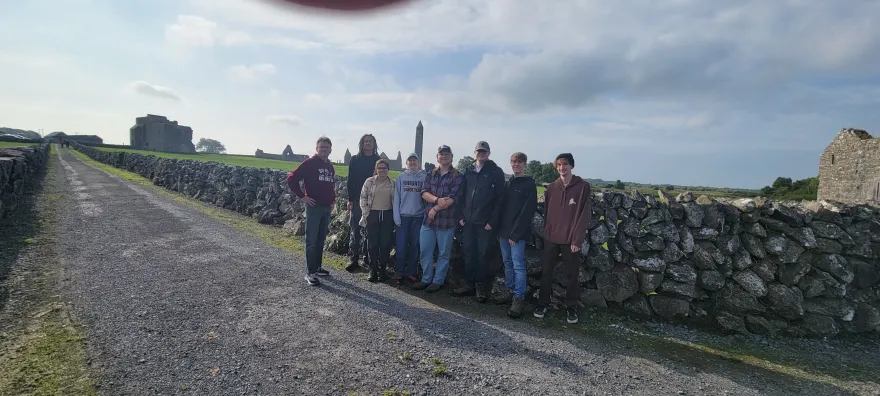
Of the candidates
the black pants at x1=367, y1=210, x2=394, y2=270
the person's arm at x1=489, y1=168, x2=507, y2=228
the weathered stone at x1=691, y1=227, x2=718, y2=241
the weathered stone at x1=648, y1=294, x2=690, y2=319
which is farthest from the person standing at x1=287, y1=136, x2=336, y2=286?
the weathered stone at x1=691, y1=227, x2=718, y2=241

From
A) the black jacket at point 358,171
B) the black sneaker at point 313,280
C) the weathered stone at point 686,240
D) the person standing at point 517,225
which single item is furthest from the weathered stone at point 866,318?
the black sneaker at point 313,280

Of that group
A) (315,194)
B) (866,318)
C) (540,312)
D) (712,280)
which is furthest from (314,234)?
(866,318)

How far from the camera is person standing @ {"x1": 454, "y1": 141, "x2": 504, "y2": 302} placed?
239 inches

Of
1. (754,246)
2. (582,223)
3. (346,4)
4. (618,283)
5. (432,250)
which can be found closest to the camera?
(346,4)

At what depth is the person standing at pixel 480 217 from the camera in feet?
19.9

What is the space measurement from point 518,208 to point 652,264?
2080 mm

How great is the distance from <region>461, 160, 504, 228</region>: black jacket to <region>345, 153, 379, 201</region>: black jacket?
213cm

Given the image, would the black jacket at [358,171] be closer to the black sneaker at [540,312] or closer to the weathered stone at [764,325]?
the black sneaker at [540,312]

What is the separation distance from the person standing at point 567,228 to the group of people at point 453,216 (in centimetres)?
1

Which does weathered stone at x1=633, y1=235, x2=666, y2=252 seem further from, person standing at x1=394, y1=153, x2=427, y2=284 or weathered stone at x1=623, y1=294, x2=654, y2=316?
person standing at x1=394, y1=153, x2=427, y2=284

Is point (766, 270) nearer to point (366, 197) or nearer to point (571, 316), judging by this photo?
point (571, 316)

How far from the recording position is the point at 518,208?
5887mm

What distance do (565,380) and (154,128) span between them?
288 ft

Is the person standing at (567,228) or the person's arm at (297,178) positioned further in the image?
the person's arm at (297,178)
